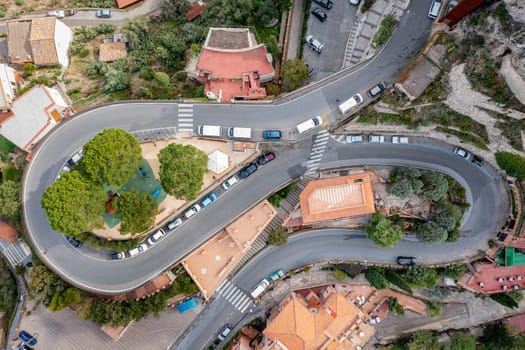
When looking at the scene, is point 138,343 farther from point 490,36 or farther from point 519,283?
point 490,36

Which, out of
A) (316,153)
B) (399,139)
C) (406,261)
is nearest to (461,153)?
(399,139)

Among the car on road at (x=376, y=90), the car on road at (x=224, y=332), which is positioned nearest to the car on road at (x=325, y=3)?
the car on road at (x=376, y=90)

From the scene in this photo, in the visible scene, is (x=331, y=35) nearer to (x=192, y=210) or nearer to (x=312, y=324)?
(x=192, y=210)

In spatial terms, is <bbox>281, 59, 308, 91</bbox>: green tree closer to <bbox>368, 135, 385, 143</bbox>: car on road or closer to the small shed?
<bbox>368, 135, 385, 143</bbox>: car on road

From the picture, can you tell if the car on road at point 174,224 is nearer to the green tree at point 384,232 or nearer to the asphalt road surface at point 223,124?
the asphalt road surface at point 223,124

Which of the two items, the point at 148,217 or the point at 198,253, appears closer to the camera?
the point at 148,217

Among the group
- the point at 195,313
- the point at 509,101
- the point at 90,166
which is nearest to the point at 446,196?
the point at 509,101

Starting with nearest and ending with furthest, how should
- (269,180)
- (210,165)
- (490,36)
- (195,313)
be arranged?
(490,36) → (210,165) → (269,180) → (195,313)
